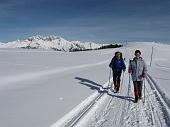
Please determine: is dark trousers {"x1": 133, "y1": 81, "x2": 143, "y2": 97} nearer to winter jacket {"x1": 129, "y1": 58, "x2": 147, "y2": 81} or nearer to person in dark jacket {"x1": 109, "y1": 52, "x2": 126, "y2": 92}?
winter jacket {"x1": 129, "y1": 58, "x2": 147, "y2": 81}

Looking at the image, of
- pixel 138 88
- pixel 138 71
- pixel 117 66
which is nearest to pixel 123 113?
pixel 138 88

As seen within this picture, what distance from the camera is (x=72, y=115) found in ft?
32.8

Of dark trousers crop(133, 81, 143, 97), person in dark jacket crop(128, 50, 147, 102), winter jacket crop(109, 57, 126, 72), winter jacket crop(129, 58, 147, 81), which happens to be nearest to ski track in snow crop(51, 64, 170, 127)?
dark trousers crop(133, 81, 143, 97)

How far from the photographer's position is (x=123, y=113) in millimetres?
10695

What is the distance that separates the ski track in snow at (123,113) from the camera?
9.05 meters

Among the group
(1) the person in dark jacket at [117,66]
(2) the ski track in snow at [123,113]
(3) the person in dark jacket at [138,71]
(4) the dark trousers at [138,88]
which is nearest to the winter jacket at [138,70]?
(3) the person in dark jacket at [138,71]

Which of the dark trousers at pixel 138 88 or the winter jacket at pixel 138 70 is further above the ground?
the winter jacket at pixel 138 70

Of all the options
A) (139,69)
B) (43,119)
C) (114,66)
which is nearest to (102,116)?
(43,119)

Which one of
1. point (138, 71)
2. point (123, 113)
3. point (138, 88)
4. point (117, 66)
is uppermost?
point (138, 71)

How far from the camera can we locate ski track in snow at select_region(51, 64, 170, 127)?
29.7 feet

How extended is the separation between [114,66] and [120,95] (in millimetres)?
1765

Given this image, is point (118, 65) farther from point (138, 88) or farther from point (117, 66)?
point (138, 88)

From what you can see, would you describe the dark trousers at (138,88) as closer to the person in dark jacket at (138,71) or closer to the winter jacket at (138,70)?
the person in dark jacket at (138,71)

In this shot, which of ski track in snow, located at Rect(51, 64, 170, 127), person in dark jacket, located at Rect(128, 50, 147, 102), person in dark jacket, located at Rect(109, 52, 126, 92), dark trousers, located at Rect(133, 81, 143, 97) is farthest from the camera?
person in dark jacket, located at Rect(109, 52, 126, 92)
